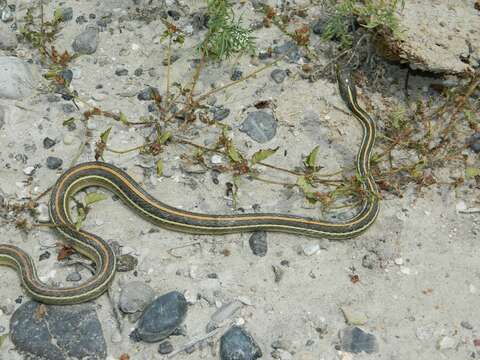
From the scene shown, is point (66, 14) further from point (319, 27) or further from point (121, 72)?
point (319, 27)

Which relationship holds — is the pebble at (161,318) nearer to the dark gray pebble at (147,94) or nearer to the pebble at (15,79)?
the dark gray pebble at (147,94)

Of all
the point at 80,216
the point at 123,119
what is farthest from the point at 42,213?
the point at 123,119

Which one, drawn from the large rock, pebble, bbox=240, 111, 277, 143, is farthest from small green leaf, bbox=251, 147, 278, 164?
the large rock

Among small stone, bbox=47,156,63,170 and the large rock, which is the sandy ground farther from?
the large rock

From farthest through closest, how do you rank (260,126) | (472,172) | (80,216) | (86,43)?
(86,43) < (260,126) < (472,172) < (80,216)

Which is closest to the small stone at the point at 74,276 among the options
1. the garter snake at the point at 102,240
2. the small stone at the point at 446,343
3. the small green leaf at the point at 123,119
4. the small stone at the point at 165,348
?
the garter snake at the point at 102,240
